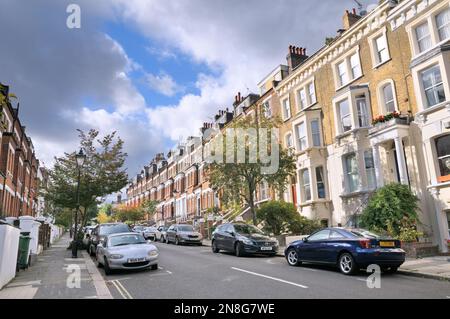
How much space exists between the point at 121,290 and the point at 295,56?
79.0 feet

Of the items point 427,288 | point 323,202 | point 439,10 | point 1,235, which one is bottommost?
point 427,288

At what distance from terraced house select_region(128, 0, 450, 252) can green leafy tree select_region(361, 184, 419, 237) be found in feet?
3.69

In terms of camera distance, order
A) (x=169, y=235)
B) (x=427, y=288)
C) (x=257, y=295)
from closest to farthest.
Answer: (x=257, y=295)
(x=427, y=288)
(x=169, y=235)

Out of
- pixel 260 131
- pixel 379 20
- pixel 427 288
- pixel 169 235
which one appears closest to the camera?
pixel 427 288

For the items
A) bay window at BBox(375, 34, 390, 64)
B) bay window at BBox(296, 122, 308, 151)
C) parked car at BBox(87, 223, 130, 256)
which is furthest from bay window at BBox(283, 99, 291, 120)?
parked car at BBox(87, 223, 130, 256)

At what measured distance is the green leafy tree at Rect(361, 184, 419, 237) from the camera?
1484 cm

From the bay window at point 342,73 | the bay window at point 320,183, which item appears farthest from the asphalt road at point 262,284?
the bay window at point 342,73

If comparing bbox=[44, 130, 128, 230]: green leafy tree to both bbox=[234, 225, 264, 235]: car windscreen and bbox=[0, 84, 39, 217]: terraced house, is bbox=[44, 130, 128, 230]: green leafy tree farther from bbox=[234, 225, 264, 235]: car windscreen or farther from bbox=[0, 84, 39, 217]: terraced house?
bbox=[234, 225, 264, 235]: car windscreen

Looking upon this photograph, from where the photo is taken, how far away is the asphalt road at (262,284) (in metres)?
7.69
